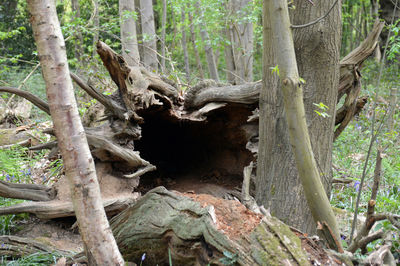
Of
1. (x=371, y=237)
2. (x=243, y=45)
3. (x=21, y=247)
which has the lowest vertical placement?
(x=21, y=247)

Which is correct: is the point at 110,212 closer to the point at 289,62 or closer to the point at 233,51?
the point at 289,62

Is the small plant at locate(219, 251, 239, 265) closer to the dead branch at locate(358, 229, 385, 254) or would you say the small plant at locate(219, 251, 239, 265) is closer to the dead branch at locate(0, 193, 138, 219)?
the dead branch at locate(358, 229, 385, 254)

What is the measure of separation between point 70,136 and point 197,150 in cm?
360

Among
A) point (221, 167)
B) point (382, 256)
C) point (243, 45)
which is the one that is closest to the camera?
point (382, 256)

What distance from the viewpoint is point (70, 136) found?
233cm

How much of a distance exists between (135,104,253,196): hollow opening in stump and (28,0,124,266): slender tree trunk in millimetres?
2599

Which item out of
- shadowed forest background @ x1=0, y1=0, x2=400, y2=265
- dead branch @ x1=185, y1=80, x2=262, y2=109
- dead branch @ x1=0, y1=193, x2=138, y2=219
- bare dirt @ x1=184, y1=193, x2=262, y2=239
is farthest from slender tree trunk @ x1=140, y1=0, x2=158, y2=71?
bare dirt @ x1=184, y1=193, x2=262, y2=239

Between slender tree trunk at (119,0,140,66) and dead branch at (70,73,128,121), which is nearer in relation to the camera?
dead branch at (70,73,128,121)

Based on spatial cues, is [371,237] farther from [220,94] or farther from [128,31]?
[128,31]

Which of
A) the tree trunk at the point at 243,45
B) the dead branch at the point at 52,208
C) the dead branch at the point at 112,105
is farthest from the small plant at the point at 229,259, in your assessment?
the tree trunk at the point at 243,45

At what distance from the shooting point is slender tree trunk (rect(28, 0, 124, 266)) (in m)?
2.28

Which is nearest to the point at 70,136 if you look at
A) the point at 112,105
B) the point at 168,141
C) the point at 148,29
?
the point at 112,105

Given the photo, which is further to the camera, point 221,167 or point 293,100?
point 221,167

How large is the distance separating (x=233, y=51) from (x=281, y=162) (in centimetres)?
620
